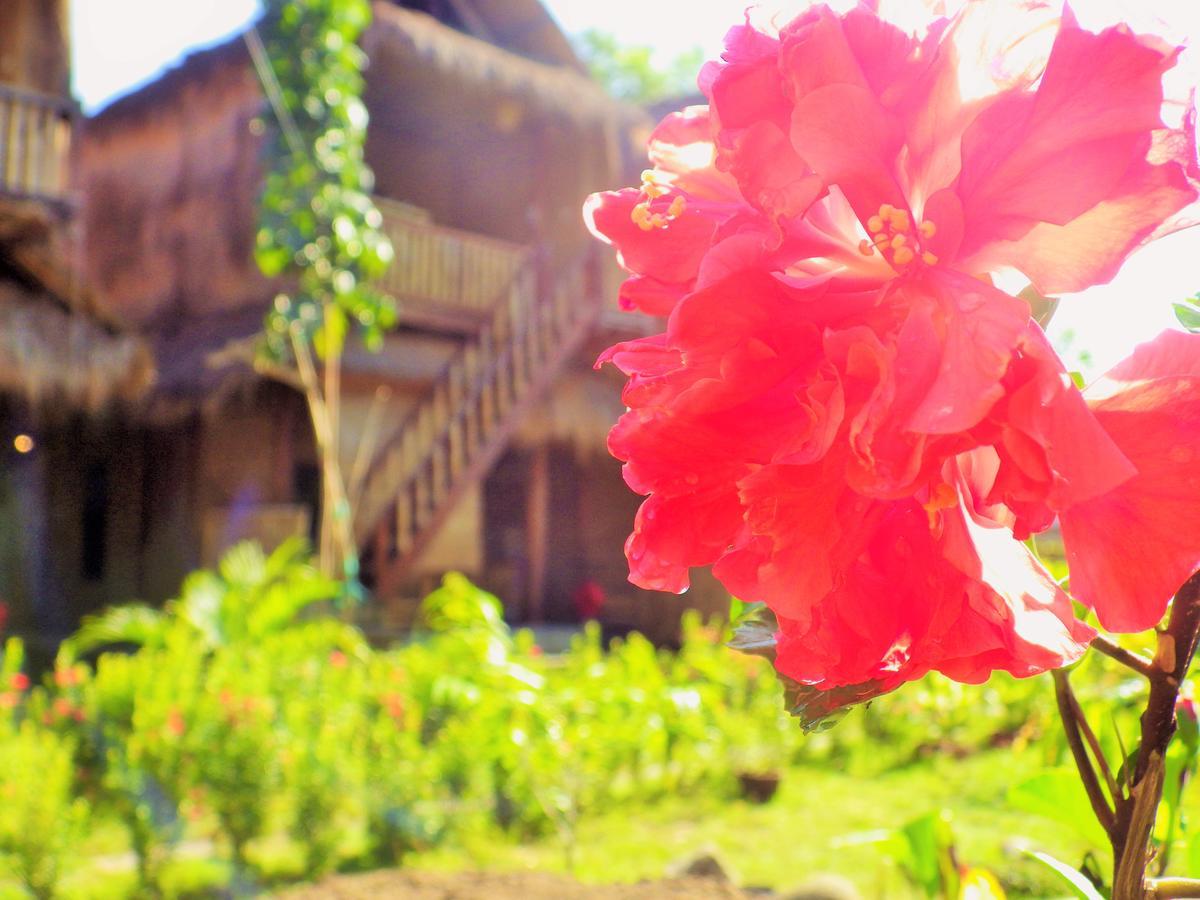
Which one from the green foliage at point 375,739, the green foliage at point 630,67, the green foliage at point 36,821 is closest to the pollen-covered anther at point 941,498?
the green foliage at point 375,739

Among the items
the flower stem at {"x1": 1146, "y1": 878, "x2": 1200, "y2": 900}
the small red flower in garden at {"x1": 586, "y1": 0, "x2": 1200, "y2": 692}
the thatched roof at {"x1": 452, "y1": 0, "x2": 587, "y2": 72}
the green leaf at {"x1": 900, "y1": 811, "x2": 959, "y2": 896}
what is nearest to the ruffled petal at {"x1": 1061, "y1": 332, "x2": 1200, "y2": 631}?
the small red flower in garden at {"x1": 586, "y1": 0, "x2": 1200, "y2": 692}

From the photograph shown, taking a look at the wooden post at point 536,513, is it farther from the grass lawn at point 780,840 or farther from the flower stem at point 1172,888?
the flower stem at point 1172,888

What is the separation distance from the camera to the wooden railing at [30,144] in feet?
29.1

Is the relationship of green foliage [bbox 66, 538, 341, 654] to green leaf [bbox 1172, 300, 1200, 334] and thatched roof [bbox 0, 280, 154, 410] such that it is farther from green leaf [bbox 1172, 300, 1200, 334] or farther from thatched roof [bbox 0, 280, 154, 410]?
green leaf [bbox 1172, 300, 1200, 334]

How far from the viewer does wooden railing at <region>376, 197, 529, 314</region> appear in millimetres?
10664

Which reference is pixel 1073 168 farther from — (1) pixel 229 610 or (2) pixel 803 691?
(1) pixel 229 610

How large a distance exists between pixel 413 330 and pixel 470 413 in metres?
1.70

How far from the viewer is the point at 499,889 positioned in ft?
7.27

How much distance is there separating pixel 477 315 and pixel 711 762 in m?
6.39

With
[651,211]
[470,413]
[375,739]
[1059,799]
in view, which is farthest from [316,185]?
[651,211]

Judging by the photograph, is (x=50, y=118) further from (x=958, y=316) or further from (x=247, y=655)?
(x=958, y=316)

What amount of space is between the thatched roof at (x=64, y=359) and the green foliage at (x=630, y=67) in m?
19.7

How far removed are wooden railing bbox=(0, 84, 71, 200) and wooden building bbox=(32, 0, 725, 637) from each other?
521 mm

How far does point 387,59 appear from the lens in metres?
11.1
